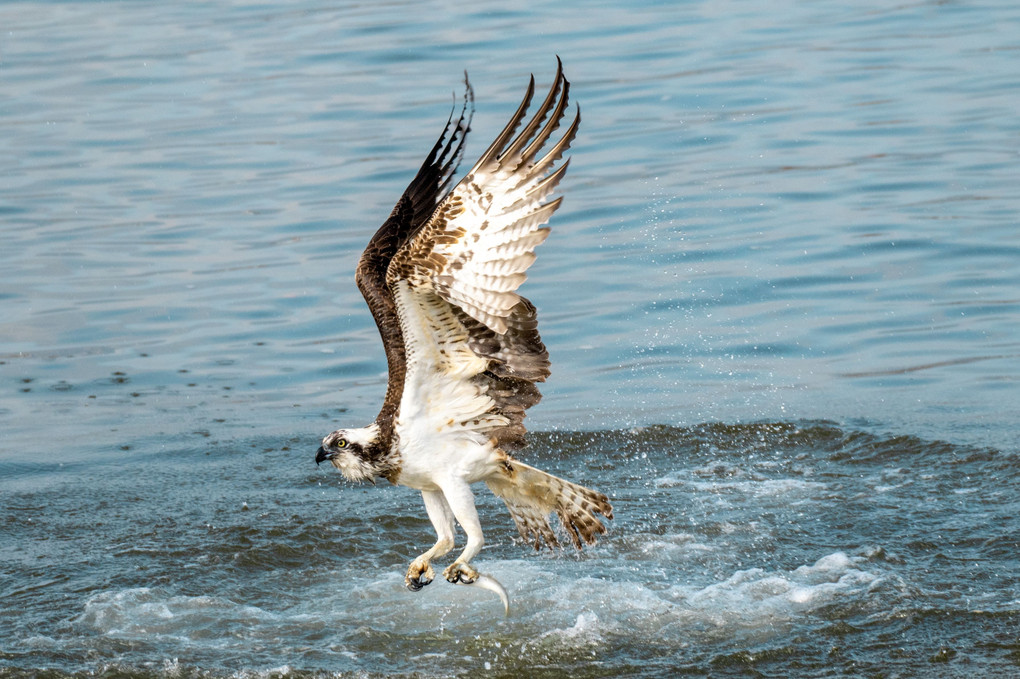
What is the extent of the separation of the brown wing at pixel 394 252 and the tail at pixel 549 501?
2.29 ft

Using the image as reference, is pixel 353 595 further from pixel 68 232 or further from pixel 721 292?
pixel 68 232

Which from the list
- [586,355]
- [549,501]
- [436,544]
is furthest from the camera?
[586,355]

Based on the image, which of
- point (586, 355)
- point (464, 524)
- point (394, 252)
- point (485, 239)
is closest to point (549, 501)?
point (464, 524)

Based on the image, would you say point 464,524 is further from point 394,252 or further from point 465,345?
point 394,252

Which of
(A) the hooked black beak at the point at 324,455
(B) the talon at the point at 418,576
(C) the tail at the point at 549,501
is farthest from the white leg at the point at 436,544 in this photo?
(A) the hooked black beak at the point at 324,455

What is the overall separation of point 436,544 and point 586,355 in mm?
3706

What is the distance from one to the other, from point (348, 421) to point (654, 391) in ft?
6.44

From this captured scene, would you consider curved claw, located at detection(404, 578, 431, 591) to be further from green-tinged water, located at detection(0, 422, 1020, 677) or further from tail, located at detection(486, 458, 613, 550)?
tail, located at detection(486, 458, 613, 550)

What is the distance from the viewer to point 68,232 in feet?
44.1

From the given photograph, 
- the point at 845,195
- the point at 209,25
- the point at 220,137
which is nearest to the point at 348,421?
the point at 845,195

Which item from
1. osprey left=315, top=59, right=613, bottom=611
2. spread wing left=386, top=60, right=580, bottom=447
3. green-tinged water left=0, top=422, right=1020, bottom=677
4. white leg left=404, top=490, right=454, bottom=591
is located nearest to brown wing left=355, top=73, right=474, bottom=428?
osprey left=315, top=59, right=613, bottom=611

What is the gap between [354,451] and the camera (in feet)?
20.9

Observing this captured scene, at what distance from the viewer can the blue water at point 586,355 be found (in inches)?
260

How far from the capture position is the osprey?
575 cm
